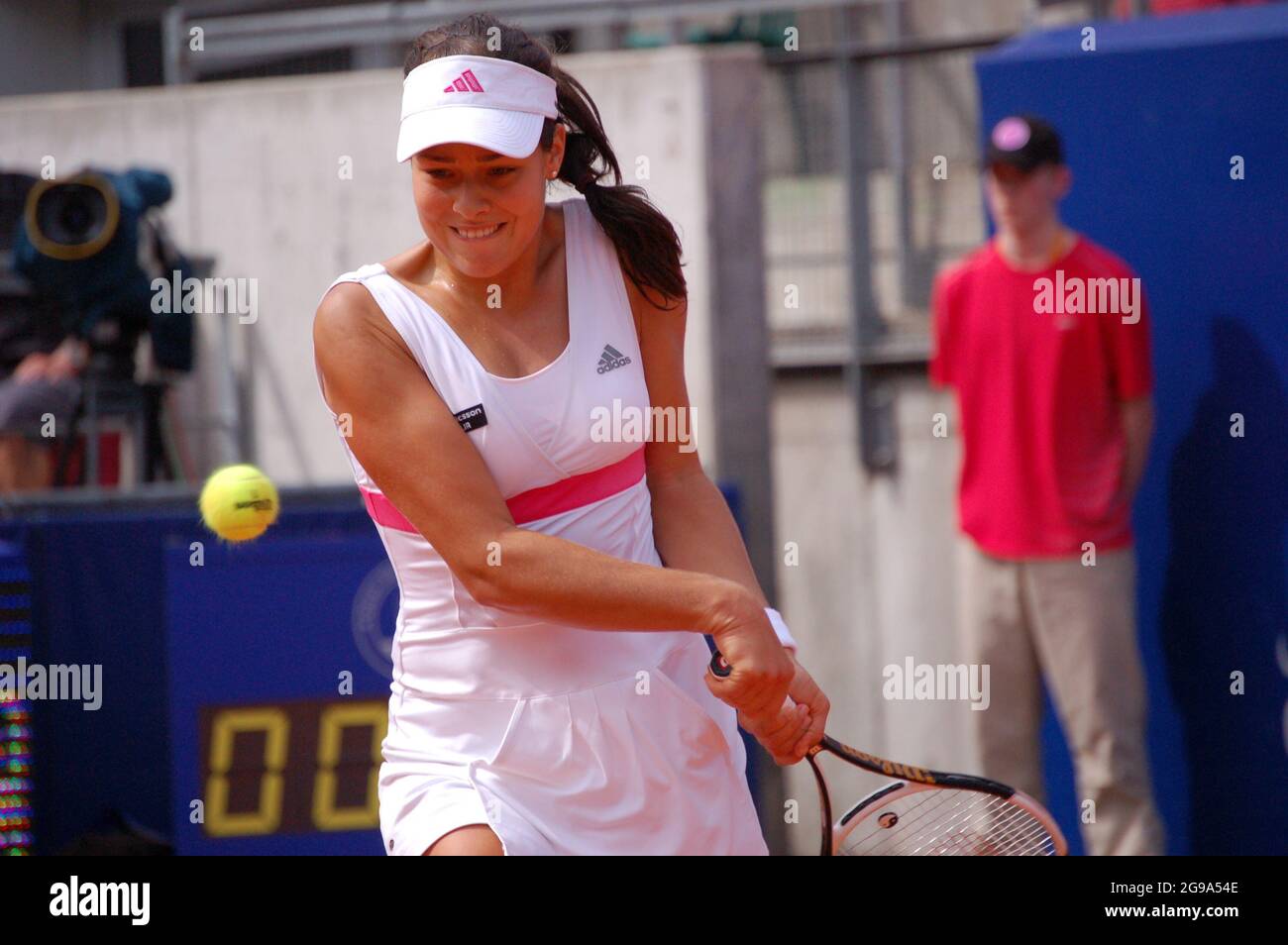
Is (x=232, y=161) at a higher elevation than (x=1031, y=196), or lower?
higher

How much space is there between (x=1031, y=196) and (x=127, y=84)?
780 cm

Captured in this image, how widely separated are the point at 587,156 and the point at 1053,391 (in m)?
2.47

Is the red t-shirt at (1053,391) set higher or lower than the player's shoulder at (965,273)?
lower

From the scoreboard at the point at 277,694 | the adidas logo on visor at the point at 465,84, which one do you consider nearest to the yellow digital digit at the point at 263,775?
the scoreboard at the point at 277,694

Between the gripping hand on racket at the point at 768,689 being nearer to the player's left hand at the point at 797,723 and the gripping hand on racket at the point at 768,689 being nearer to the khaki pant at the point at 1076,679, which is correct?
the player's left hand at the point at 797,723

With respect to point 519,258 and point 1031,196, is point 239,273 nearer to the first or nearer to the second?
point 1031,196

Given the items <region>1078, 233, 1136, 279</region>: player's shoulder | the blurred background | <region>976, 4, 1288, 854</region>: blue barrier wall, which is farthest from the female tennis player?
<region>976, 4, 1288, 854</region>: blue barrier wall

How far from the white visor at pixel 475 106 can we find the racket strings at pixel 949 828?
1.24 meters

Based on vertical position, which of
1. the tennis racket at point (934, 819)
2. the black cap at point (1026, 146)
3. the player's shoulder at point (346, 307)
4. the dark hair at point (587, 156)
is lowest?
the tennis racket at point (934, 819)

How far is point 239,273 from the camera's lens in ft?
22.5

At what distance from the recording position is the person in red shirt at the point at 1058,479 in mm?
4914

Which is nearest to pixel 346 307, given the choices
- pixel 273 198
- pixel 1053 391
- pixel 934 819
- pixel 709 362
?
pixel 934 819

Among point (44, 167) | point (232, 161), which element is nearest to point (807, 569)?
point (232, 161)
